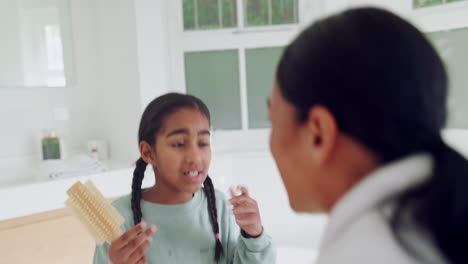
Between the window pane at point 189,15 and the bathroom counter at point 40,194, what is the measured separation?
3.04ft

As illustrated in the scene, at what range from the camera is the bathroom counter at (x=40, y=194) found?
133cm

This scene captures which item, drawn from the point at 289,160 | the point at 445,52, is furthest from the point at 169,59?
the point at 289,160

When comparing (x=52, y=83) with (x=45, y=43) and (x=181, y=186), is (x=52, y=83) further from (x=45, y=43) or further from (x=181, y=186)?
(x=181, y=186)

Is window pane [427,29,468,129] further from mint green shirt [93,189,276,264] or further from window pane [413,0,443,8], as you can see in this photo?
mint green shirt [93,189,276,264]

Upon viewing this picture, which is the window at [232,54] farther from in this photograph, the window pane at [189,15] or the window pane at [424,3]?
the window pane at [424,3]

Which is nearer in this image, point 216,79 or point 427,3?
point 427,3

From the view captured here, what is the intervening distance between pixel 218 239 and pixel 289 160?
0.43 m

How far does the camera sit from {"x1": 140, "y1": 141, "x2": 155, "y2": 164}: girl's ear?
2.65ft

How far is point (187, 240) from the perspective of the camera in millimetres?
768

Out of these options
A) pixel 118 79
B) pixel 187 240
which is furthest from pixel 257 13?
pixel 187 240

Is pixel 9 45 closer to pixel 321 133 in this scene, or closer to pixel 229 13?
pixel 229 13

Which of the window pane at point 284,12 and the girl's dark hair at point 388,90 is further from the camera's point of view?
the window pane at point 284,12

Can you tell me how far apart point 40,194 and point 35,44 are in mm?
759

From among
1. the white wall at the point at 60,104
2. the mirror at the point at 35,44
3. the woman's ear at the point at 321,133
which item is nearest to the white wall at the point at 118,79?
the white wall at the point at 60,104
